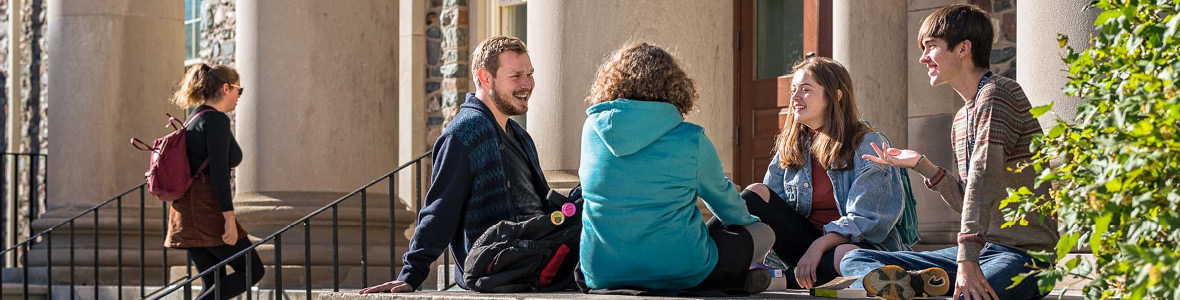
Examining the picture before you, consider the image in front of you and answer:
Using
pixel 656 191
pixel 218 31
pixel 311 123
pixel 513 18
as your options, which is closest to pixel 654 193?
pixel 656 191

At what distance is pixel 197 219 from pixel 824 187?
3.35m

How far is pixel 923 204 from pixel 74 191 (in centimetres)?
633

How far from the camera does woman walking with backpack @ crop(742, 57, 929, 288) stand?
211 inches

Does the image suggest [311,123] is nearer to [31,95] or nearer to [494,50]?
[494,50]

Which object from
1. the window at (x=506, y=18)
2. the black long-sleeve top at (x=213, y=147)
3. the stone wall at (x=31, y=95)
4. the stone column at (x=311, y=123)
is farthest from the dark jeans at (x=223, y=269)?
the stone wall at (x=31, y=95)

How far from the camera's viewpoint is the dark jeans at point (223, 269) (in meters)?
7.49

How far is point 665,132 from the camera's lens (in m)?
5.10

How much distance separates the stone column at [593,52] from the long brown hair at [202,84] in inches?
59.1

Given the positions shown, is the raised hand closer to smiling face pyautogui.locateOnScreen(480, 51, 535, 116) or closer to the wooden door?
smiling face pyautogui.locateOnScreen(480, 51, 535, 116)

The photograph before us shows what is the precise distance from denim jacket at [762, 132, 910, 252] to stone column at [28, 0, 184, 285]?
6999 millimetres

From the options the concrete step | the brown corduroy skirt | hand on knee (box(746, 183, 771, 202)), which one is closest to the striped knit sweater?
hand on knee (box(746, 183, 771, 202))

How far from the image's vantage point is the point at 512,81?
5.81m

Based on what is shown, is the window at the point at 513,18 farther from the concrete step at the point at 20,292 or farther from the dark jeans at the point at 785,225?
the dark jeans at the point at 785,225

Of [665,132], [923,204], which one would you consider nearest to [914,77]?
[923,204]
